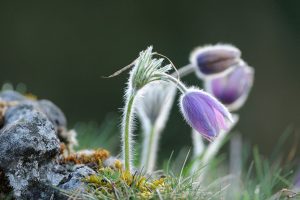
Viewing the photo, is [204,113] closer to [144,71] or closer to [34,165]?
[144,71]

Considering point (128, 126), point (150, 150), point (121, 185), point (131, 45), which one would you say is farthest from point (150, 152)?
point (131, 45)

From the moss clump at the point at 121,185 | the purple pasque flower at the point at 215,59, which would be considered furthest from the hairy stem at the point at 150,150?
the moss clump at the point at 121,185

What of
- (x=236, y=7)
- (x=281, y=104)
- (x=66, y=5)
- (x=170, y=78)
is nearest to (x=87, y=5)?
(x=66, y=5)

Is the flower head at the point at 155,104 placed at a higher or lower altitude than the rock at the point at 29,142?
lower

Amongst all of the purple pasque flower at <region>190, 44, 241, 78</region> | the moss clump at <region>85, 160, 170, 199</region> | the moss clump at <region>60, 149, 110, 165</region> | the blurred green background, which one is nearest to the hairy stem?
the purple pasque flower at <region>190, 44, 241, 78</region>

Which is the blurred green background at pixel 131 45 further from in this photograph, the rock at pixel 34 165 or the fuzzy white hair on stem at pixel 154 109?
the rock at pixel 34 165

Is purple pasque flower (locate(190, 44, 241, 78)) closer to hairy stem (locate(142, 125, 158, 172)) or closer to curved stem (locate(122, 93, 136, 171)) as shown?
hairy stem (locate(142, 125, 158, 172))
